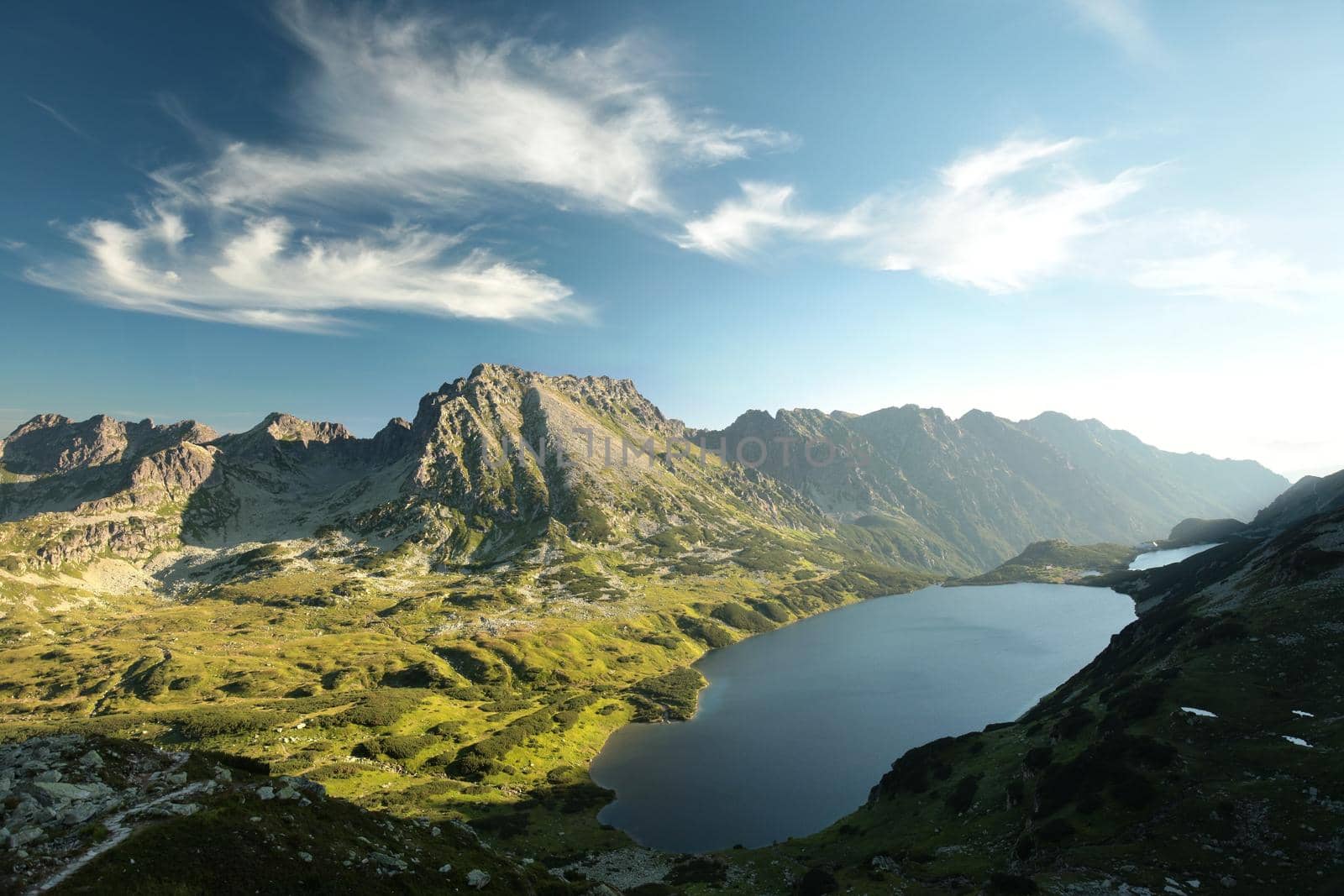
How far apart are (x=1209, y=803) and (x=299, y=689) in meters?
229

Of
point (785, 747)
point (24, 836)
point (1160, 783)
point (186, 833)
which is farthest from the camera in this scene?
point (785, 747)

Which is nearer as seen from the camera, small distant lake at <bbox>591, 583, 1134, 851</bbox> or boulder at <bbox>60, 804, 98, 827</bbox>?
boulder at <bbox>60, 804, 98, 827</bbox>

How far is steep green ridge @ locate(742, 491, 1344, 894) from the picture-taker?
42.2 m

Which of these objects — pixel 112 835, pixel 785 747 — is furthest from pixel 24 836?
pixel 785 747

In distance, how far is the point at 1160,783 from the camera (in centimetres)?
5169

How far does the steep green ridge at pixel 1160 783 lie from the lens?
138 ft

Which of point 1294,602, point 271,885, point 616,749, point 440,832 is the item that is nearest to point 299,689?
point 616,749

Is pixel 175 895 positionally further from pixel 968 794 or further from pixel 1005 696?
pixel 1005 696

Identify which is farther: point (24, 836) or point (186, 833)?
point (186, 833)

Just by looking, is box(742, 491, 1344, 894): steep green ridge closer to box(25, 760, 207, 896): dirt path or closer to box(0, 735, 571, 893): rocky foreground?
box(0, 735, 571, 893): rocky foreground

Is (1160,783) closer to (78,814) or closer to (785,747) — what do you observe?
(78,814)

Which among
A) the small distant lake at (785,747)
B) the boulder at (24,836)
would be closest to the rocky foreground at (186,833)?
the boulder at (24,836)

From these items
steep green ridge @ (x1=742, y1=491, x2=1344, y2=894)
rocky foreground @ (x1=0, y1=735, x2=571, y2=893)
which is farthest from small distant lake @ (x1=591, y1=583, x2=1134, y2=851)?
rocky foreground @ (x1=0, y1=735, x2=571, y2=893)

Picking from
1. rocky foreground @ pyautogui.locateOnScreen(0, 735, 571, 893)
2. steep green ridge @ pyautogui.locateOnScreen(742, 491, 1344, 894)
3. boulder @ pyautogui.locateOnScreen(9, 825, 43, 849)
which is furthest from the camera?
steep green ridge @ pyautogui.locateOnScreen(742, 491, 1344, 894)
